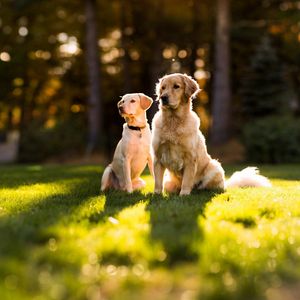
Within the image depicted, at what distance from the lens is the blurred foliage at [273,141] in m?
17.6

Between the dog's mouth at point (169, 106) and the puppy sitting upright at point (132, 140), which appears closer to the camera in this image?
the dog's mouth at point (169, 106)

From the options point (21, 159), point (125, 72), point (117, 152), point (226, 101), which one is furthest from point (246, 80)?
point (117, 152)

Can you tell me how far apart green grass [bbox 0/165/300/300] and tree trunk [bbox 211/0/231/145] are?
14499 mm

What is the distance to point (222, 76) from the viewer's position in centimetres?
2027

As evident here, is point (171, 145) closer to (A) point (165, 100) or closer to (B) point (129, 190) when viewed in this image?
(A) point (165, 100)

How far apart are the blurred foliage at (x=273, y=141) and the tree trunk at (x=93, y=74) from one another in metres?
7.19

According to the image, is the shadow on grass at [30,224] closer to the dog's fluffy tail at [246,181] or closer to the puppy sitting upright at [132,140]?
the puppy sitting upright at [132,140]

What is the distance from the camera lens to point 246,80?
2219 cm

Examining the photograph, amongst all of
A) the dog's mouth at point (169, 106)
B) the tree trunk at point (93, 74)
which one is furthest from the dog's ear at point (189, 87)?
the tree trunk at point (93, 74)

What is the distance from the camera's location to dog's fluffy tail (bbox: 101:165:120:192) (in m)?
7.79

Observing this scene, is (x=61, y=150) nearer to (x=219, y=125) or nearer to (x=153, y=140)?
(x=219, y=125)

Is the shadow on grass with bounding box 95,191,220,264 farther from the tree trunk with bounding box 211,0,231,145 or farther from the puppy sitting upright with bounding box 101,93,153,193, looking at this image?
the tree trunk with bounding box 211,0,231,145

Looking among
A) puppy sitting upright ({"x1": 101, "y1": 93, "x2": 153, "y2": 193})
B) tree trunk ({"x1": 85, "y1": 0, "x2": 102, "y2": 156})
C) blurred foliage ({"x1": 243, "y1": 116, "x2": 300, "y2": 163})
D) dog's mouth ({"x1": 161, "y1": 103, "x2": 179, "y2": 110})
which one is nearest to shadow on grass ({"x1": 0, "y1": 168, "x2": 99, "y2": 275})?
puppy sitting upright ({"x1": 101, "y1": 93, "x2": 153, "y2": 193})

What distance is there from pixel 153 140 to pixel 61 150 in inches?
625
